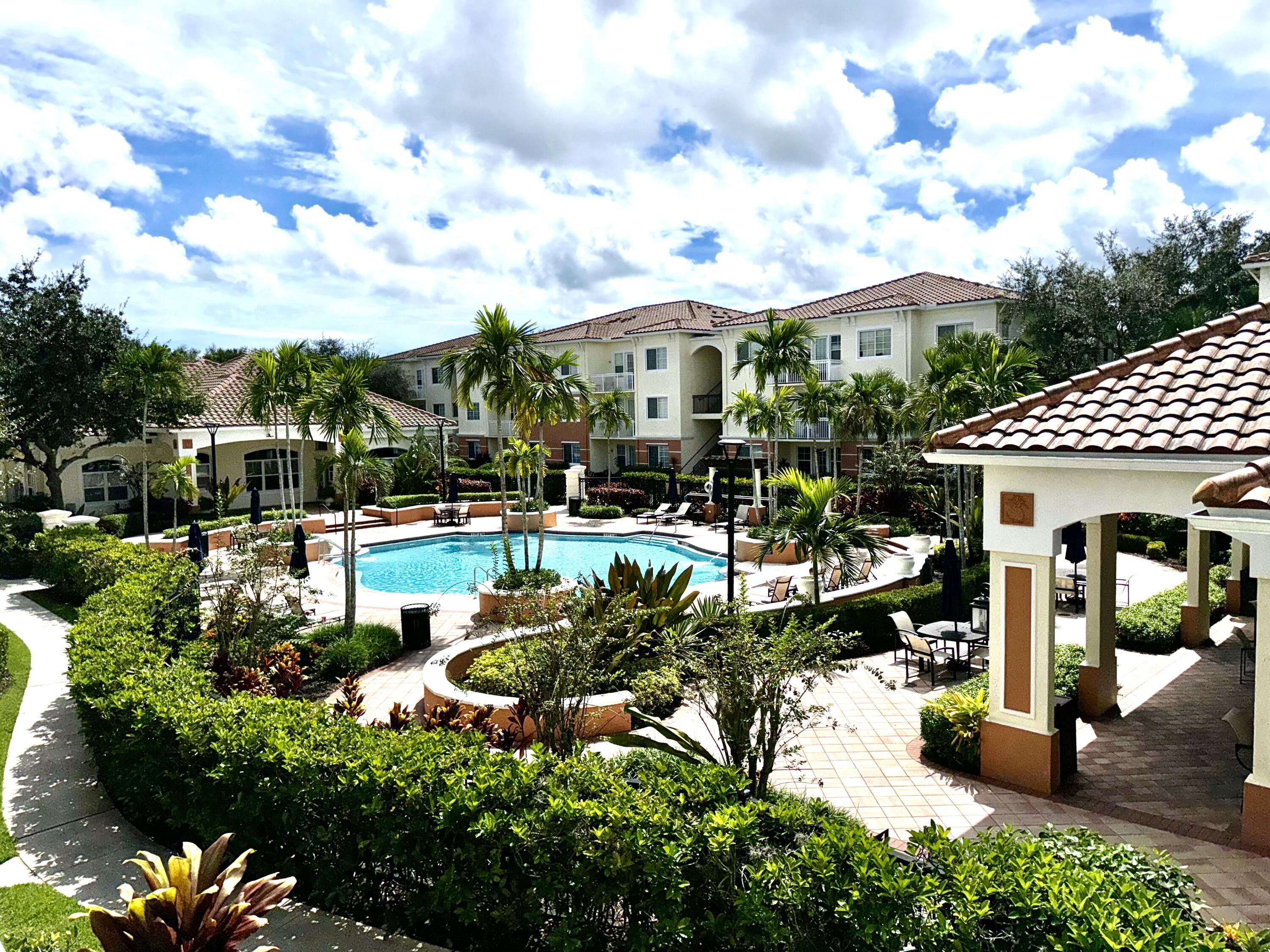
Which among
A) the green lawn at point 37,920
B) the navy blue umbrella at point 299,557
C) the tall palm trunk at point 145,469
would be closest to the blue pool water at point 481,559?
the navy blue umbrella at point 299,557

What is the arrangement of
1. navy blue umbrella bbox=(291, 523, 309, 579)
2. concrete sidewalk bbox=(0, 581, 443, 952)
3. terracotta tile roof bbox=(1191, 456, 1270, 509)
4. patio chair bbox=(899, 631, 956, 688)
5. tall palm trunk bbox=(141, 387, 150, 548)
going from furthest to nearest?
tall palm trunk bbox=(141, 387, 150, 548), navy blue umbrella bbox=(291, 523, 309, 579), patio chair bbox=(899, 631, 956, 688), terracotta tile roof bbox=(1191, 456, 1270, 509), concrete sidewalk bbox=(0, 581, 443, 952)

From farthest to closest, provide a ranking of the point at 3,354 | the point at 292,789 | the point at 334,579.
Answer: the point at 3,354, the point at 334,579, the point at 292,789

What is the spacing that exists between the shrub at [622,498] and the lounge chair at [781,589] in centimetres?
1701

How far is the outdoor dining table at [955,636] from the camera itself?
13367 millimetres

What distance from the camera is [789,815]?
221 inches

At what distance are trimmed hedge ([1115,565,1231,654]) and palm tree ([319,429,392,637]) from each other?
13477 millimetres

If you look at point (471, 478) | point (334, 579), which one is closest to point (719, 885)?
point (334, 579)

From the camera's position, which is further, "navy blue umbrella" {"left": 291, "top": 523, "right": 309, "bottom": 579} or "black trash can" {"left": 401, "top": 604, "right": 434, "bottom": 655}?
"navy blue umbrella" {"left": 291, "top": 523, "right": 309, "bottom": 579}

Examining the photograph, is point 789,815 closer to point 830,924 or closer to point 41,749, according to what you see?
point 830,924

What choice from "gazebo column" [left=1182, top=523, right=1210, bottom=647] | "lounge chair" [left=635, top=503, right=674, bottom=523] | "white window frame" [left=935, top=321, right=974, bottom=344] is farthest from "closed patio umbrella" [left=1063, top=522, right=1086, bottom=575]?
"lounge chair" [left=635, top=503, right=674, bottom=523]

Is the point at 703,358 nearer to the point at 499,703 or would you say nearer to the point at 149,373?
the point at 149,373

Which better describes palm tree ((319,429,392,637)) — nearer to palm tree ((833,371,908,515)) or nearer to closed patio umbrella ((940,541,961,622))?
closed patio umbrella ((940,541,961,622))

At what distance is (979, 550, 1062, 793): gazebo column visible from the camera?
9.23 m

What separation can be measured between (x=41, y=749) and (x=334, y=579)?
12976 mm
